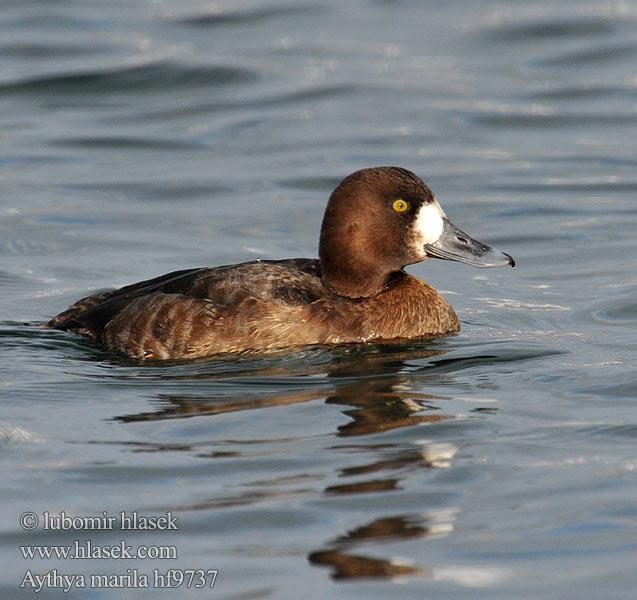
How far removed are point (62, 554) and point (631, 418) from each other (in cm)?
247

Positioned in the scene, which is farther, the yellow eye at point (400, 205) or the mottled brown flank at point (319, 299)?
the yellow eye at point (400, 205)

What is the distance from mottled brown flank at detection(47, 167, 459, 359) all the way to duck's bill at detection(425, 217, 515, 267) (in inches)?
4.8

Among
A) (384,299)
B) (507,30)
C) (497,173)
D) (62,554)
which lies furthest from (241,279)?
(507,30)

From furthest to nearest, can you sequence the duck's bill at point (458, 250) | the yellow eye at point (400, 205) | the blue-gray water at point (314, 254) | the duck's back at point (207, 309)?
the duck's bill at point (458, 250), the yellow eye at point (400, 205), the duck's back at point (207, 309), the blue-gray water at point (314, 254)

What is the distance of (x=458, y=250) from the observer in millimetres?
6867

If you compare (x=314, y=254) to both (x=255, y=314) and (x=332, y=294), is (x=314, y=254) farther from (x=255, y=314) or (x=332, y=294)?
(x=255, y=314)

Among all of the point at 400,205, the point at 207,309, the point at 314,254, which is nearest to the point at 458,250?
the point at 400,205

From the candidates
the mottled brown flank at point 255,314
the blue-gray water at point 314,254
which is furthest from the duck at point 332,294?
the blue-gray water at point 314,254

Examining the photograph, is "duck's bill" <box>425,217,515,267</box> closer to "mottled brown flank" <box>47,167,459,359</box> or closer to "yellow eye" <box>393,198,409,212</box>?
"mottled brown flank" <box>47,167,459,359</box>

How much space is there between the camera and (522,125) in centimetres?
1264

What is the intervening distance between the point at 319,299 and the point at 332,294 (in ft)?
0.40

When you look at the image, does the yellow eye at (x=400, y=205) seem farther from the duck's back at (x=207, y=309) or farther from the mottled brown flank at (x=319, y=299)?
the duck's back at (x=207, y=309)

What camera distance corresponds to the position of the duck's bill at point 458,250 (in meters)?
6.85

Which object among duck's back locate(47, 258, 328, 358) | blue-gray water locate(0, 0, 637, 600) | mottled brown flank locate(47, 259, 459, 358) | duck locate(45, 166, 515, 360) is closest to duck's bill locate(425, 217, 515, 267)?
duck locate(45, 166, 515, 360)
